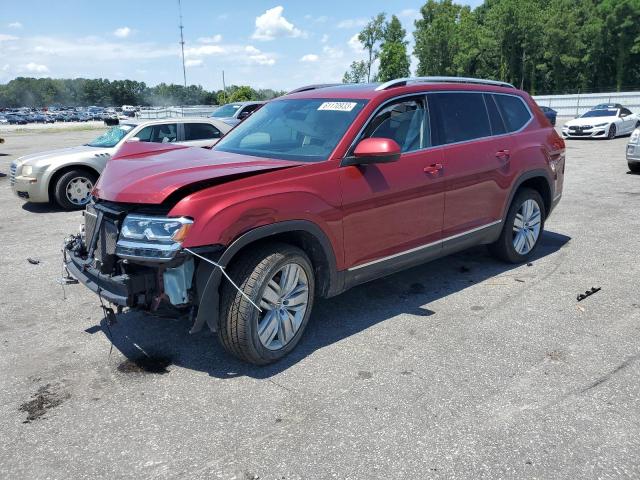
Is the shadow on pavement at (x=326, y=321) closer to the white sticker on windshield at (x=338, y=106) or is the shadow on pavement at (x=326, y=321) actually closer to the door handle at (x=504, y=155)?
the door handle at (x=504, y=155)

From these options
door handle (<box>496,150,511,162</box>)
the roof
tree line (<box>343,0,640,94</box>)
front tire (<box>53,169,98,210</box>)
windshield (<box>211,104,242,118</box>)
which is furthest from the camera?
tree line (<box>343,0,640,94</box>)

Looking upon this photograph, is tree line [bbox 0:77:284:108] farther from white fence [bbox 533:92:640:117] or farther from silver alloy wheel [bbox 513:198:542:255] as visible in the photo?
silver alloy wheel [bbox 513:198:542:255]

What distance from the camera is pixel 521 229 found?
19.0 feet

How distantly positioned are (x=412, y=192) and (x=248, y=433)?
231 centimetres

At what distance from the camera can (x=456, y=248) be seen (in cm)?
495

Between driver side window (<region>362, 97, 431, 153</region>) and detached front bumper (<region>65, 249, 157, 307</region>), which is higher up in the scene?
driver side window (<region>362, 97, 431, 153</region>)

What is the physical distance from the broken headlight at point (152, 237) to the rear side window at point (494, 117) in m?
3.41

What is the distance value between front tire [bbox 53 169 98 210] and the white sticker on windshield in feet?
20.5

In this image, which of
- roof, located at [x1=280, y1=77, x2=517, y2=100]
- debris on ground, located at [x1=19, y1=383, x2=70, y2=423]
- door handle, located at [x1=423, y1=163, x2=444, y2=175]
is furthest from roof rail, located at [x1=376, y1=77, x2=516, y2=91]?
debris on ground, located at [x1=19, y1=383, x2=70, y2=423]

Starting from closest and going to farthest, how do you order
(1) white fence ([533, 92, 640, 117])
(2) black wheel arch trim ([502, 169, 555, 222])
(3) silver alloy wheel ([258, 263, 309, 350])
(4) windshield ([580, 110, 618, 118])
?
(3) silver alloy wheel ([258, 263, 309, 350]), (2) black wheel arch trim ([502, 169, 555, 222]), (4) windshield ([580, 110, 618, 118]), (1) white fence ([533, 92, 640, 117])

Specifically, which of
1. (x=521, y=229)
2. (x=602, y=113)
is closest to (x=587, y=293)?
(x=521, y=229)

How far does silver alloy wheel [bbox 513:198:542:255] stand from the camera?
5.72 metres

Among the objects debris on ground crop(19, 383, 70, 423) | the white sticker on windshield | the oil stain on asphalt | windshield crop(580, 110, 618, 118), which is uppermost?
windshield crop(580, 110, 618, 118)

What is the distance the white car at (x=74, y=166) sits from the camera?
9133 millimetres
